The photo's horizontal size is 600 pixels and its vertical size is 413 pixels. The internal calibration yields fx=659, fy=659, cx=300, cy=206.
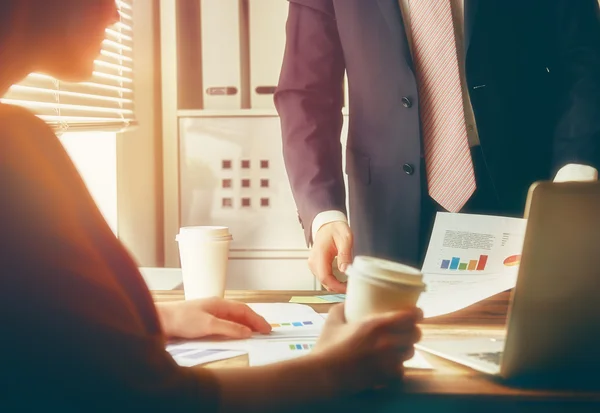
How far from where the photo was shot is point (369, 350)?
0.62 m

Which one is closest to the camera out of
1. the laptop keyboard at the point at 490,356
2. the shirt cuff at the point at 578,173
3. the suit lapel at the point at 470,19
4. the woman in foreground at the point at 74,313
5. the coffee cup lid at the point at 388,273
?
the woman in foreground at the point at 74,313

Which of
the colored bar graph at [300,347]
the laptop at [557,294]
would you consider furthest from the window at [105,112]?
the laptop at [557,294]

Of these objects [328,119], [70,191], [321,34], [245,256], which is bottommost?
[245,256]

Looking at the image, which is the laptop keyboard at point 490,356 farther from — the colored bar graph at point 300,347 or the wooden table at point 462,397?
the colored bar graph at point 300,347

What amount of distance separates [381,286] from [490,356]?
0.24 metres

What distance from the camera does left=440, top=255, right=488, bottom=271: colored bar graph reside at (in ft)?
3.42

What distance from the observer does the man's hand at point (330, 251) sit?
1103mm

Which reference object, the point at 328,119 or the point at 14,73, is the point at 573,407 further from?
the point at 328,119

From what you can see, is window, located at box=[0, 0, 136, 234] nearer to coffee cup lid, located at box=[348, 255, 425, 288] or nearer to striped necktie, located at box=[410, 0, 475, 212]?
striped necktie, located at box=[410, 0, 475, 212]

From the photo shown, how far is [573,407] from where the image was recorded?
0.63 metres

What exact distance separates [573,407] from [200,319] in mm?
457

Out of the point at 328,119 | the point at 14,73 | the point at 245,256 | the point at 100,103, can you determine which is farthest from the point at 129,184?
the point at 14,73

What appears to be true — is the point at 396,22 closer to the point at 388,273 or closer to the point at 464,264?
the point at 464,264

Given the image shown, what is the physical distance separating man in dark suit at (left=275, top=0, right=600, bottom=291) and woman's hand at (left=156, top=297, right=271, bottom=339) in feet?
1.43
